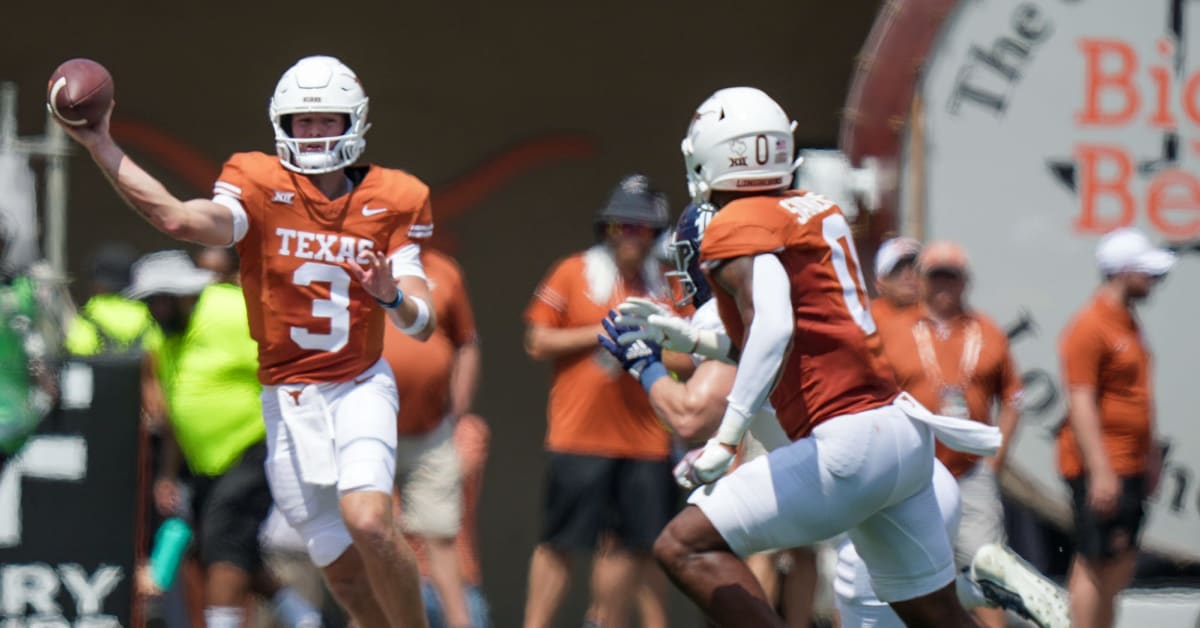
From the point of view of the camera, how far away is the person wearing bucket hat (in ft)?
23.7

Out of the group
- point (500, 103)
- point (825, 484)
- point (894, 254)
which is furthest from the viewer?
point (500, 103)

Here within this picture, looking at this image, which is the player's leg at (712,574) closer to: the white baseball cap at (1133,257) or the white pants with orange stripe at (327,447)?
the white pants with orange stripe at (327,447)

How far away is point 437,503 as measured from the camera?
296 inches

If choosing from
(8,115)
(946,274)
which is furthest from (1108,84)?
(8,115)

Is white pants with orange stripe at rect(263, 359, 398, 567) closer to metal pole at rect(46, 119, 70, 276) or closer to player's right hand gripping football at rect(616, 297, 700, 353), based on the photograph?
player's right hand gripping football at rect(616, 297, 700, 353)

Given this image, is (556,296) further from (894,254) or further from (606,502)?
(894,254)

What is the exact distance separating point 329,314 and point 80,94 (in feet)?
3.50

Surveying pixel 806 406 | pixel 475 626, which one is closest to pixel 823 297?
pixel 806 406

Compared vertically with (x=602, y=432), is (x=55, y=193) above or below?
above

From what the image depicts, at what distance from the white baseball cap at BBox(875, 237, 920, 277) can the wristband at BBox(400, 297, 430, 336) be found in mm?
2734

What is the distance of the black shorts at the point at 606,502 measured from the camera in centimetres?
762

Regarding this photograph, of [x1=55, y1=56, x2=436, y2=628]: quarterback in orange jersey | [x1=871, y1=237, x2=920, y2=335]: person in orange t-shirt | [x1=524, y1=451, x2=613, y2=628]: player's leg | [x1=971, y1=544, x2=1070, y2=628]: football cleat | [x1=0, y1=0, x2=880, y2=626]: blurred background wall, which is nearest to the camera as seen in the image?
[x1=55, y1=56, x2=436, y2=628]: quarterback in orange jersey

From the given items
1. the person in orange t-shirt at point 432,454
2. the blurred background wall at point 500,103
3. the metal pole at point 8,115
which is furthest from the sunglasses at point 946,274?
the metal pole at point 8,115

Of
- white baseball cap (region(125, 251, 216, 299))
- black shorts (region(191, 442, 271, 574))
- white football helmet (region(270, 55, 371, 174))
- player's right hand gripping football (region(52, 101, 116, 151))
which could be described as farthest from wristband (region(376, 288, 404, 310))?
white baseball cap (region(125, 251, 216, 299))
